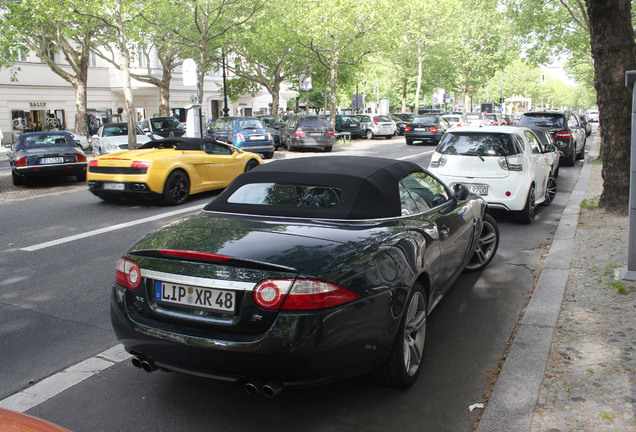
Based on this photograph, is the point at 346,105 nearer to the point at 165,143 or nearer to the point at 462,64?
the point at 462,64

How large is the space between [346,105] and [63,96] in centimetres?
7397

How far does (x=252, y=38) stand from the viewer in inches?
1454

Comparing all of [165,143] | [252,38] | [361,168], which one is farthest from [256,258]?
[252,38]

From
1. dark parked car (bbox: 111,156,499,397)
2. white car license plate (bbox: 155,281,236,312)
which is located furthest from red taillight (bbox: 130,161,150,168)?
white car license plate (bbox: 155,281,236,312)

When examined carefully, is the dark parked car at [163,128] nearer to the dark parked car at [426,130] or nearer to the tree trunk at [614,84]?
the dark parked car at [426,130]

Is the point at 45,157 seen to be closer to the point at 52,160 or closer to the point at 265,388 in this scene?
the point at 52,160

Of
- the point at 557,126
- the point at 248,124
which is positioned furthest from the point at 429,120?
the point at 557,126

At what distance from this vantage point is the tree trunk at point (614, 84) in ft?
27.5

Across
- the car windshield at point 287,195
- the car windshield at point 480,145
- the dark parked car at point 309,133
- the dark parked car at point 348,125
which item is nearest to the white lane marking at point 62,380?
the car windshield at point 287,195

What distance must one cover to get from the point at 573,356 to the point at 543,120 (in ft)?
51.8

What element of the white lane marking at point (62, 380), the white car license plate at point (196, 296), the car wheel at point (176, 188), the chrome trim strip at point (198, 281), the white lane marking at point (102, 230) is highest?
the chrome trim strip at point (198, 281)

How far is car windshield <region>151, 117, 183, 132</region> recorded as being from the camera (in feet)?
79.3

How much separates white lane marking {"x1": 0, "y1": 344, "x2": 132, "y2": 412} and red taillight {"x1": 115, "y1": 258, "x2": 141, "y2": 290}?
89 cm

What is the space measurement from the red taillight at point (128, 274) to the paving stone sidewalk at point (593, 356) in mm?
2399
